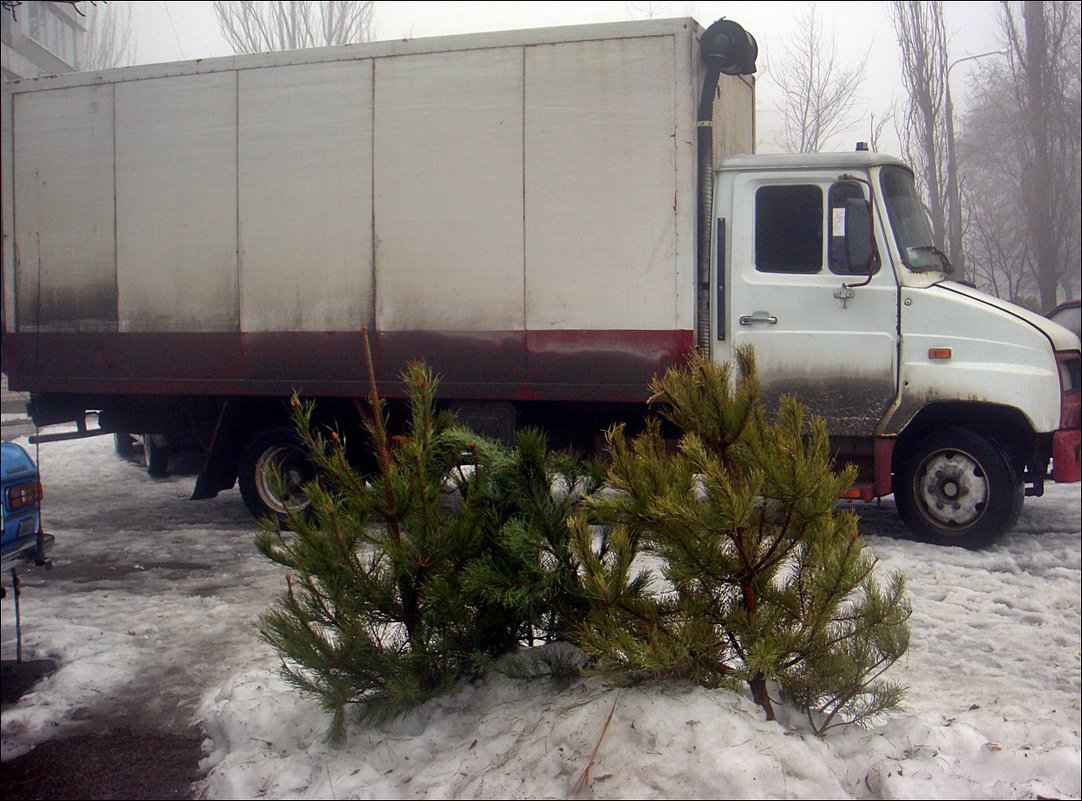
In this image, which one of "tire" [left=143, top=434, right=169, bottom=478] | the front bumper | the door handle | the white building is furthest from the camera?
the white building

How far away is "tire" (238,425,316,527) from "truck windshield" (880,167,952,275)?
4.69 meters

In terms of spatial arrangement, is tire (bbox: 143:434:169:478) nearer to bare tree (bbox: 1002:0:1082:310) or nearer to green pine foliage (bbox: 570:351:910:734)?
green pine foliage (bbox: 570:351:910:734)

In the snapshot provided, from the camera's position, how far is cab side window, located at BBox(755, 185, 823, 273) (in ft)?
22.8

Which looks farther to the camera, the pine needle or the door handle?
the door handle

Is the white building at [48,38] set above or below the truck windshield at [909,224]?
above

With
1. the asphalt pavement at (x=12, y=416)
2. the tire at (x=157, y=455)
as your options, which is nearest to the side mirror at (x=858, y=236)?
the tire at (x=157, y=455)

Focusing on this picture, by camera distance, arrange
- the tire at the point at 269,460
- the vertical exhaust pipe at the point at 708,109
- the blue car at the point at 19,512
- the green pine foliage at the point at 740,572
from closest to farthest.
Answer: the green pine foliage at the point at 740,572, the blue car at the point at 19,512, the vertical exhaust pipe at the point at 708,109, the tire at the point at 269,460

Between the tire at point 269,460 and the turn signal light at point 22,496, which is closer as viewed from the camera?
the turn signal light at point 22,496

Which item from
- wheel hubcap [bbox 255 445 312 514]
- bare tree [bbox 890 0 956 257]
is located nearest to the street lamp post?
bare tree [bbox 890 0 956 257]

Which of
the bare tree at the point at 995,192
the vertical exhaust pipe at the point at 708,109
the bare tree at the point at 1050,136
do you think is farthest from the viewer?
the bare tree at the point at 1050,136

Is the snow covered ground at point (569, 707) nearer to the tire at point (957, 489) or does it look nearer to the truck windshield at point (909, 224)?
the tire at point (957, 489)

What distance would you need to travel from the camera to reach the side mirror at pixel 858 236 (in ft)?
22.5

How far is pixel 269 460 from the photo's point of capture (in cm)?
791

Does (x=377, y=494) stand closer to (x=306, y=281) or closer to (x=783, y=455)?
(x=783, y=455)
